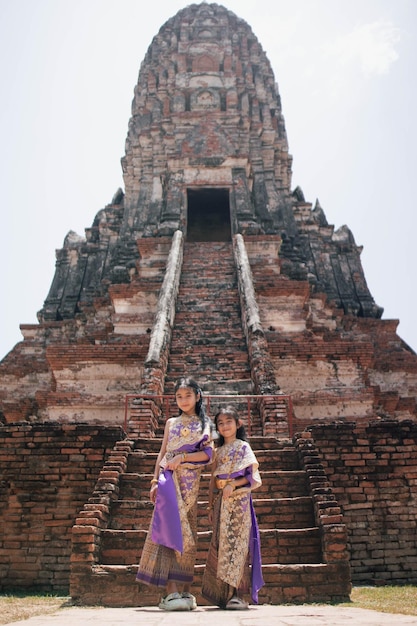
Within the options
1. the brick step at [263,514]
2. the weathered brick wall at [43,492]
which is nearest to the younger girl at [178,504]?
the brick step at [263,514]

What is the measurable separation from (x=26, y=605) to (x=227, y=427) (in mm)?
2127

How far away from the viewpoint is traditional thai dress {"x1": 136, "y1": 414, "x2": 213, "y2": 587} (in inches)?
146

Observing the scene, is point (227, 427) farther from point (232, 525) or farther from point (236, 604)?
point (236, 604)

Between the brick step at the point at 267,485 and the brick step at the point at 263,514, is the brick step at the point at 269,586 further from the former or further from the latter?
the brick step at the point at 267,485

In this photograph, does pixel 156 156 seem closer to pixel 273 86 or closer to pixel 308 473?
pixel 273 86

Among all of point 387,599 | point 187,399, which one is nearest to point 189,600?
point 187,399

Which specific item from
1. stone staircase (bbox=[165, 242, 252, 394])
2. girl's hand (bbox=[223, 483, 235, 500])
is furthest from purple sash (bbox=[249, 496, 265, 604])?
stone staircase (bbox=[165, 242, 252, 394])

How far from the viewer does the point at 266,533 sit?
199 inches

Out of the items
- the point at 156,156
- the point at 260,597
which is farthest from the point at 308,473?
the point at 156,156

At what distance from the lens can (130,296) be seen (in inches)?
504

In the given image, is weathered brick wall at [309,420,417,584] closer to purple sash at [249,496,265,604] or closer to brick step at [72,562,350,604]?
brick step at [72,562,350,604]

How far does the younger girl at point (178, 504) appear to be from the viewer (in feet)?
12.1

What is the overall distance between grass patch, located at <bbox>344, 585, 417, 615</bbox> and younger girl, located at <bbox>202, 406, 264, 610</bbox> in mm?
873

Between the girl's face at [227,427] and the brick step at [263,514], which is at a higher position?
the girl's face at [227,427]
